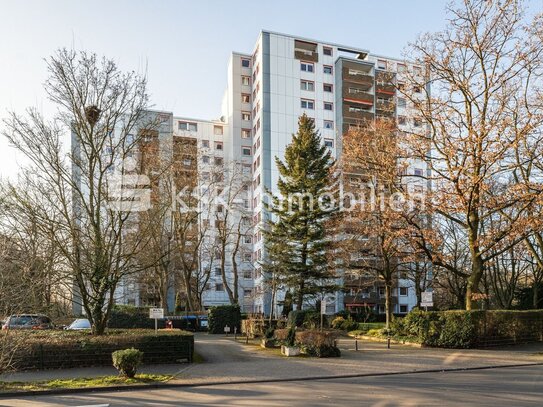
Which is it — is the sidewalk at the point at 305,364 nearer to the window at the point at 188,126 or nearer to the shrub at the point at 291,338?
the shrub at the point at 291,338

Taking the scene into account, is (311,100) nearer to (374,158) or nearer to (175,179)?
(175,179)

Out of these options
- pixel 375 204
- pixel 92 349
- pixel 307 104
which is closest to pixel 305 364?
pixel 92 349

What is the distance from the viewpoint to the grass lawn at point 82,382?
12.9m

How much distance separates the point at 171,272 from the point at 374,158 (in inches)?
991

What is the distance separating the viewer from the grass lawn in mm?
12922

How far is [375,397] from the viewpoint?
36.7ft

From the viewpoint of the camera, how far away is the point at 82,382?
1364 centimetres

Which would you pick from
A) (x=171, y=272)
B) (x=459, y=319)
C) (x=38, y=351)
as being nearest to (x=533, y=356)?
(x=459, y=319)

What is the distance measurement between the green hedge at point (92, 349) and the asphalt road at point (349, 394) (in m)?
4.59

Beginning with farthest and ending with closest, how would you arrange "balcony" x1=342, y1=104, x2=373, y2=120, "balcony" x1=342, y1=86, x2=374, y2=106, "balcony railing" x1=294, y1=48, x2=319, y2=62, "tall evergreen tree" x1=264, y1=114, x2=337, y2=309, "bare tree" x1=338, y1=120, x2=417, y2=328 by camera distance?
"balcony" x1=342, y1=86, x2=374, y2=106 < "balcony railing" x1=294, y1=48, x2=319, y2=62 < "balcony" x1=342, y1=104, x2=373, y2=120 < "tall evergreen tree" x1=264, y1=114, x2=337, y2=309 < "bare tree" x1=338, y1=120, x2=417, y2=328

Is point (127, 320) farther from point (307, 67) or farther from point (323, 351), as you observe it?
point (307, 67)

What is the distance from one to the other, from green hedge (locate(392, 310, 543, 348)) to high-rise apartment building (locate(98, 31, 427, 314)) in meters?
36.2

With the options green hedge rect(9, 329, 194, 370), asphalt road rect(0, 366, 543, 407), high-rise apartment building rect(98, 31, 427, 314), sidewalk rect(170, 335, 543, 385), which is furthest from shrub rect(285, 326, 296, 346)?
high-rise apartment building rect(98, 31, 427, 314)

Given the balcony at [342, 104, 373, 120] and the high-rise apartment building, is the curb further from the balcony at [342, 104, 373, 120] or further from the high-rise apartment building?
the balcony at [342, 104, 373, 120]
